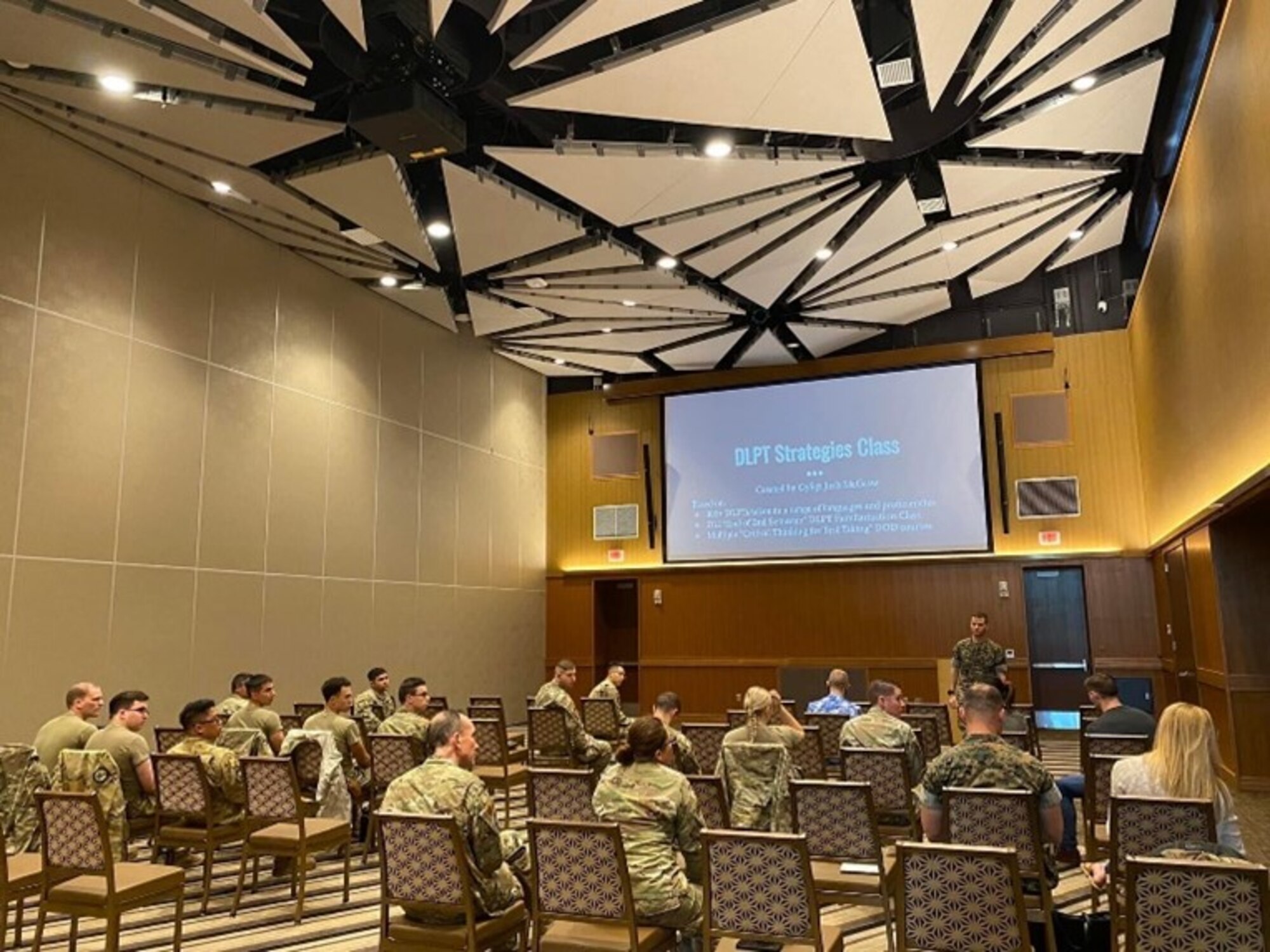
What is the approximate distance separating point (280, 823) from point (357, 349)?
23.0 feet

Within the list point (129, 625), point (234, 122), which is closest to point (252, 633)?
point (129, 625)

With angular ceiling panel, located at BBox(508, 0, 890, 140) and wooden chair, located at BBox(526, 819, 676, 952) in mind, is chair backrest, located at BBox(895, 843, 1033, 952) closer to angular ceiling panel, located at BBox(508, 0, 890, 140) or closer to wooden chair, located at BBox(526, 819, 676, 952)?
wooden chair, located at BBox(526, 819, 676, 952)

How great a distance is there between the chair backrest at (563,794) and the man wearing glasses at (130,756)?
2.40 meters

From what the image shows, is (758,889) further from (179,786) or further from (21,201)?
(21,201)

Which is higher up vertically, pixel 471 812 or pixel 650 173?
pixel 650 173

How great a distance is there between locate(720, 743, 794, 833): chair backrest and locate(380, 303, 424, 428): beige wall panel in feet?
26.6

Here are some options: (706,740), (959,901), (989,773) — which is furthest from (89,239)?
(959,901)

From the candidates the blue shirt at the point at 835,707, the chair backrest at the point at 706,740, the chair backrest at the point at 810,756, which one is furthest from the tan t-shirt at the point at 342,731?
the blue shirt at the point at 835,707

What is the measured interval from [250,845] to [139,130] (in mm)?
5618

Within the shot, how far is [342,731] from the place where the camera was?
238 inches

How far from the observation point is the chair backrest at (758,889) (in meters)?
2.98

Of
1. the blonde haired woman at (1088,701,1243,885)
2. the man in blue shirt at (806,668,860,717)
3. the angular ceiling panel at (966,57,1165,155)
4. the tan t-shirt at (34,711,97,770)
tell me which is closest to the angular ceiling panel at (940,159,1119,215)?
the angular ceiling panel at (966,57,1165,155)

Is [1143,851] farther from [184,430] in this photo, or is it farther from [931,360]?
[931,360]

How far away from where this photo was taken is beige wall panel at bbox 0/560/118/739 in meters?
6.99
